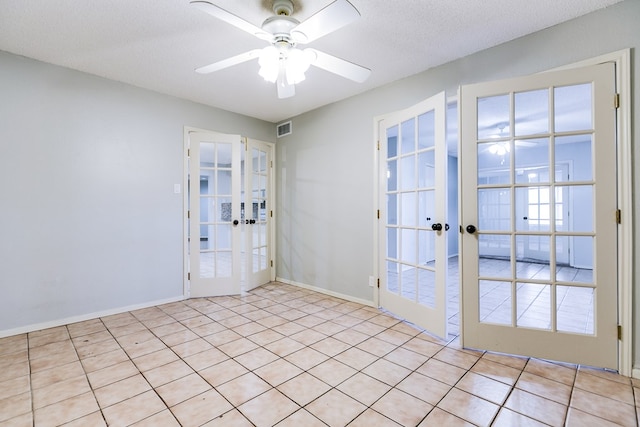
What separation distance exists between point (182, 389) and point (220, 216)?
237 centimetres

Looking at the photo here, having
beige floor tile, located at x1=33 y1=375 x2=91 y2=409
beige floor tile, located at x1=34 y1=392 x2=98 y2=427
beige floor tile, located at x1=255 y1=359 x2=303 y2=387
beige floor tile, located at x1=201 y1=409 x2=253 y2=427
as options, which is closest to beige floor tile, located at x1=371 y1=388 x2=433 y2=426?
beige floor tile, located at x1=255 y1=359 x2=303 y2=387

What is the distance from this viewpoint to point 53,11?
2000 millimetres

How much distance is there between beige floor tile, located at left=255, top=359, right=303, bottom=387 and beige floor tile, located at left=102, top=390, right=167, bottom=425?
58 centimetres

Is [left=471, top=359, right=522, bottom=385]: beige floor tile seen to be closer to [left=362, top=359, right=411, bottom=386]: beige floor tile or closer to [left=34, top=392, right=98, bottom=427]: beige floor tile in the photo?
[left=362, top=359, right=411, bottom=386]: beige floor tile

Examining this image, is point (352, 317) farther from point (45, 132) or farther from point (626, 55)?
point (45, 132)

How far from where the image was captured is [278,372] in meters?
1.96

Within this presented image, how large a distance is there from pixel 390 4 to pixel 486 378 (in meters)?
2.52

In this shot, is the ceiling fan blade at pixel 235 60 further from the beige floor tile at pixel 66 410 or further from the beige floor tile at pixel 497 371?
the beige floor tile at pixel 497 371

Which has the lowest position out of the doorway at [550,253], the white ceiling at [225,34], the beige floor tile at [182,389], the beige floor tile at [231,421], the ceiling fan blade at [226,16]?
the beige floor tile at [231,421]

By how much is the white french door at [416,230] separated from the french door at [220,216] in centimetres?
185

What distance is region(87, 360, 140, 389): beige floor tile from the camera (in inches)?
72.8

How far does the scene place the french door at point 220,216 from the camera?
3.66m

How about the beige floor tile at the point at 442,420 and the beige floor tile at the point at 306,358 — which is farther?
the beige floor tile at the point at 306,358

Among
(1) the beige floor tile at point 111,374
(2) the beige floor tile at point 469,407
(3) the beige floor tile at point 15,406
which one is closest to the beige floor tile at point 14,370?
(3) the beige floor tile at point 15,406
